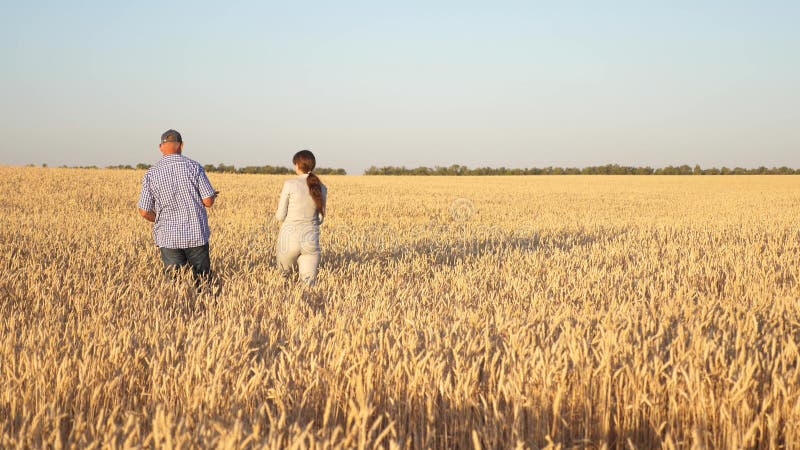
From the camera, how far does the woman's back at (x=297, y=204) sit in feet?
21.5

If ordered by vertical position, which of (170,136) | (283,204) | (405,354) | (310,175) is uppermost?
(170,136)

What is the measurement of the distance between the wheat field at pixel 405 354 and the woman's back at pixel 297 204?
0.70 meters

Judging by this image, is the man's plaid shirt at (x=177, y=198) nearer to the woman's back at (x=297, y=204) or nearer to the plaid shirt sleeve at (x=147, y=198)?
the plaid shirt sleeve at (x=147, y=198)

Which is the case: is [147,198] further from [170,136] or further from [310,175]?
[310,175]

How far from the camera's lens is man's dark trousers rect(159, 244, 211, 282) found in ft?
21.4

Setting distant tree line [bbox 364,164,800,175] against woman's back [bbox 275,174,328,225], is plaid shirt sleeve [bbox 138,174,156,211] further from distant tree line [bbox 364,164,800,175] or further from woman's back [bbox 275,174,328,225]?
distant tree line [bbox 364,164,800,175]

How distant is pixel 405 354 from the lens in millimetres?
3143

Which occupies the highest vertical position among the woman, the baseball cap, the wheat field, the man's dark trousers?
the baseball cap

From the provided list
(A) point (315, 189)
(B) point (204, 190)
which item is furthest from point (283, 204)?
(B) point (204, 190)

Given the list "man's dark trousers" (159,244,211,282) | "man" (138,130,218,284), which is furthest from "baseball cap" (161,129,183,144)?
"man's dark trousers" (159,244,211,282)

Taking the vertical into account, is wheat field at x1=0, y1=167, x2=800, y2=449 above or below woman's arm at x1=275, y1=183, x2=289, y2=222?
below

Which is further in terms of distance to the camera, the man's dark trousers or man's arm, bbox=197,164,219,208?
the man's dark trousers

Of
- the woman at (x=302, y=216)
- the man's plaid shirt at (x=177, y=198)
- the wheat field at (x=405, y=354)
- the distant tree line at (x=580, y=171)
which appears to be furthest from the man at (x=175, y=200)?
the distant tree line at (x=580, y=171)

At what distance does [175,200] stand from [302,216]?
129cm
